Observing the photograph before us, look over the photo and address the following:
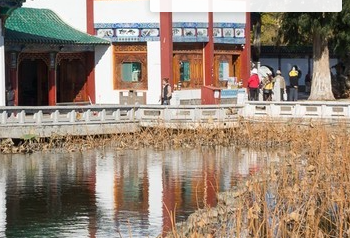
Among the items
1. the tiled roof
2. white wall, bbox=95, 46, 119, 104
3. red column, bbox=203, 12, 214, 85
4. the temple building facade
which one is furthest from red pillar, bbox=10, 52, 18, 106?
red column, bbox=203, 12, 214, 85

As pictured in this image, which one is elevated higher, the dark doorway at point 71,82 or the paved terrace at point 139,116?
the dark doorway at point 71,82

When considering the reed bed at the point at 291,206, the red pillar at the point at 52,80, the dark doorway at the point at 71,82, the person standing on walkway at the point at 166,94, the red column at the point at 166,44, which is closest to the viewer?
the reed bed at the point at 291,206

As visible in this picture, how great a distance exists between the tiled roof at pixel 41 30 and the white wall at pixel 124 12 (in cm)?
95

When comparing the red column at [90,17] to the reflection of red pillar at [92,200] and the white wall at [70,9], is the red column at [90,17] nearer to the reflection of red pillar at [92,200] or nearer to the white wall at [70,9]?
the white wall at [70,9]

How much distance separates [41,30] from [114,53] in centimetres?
328

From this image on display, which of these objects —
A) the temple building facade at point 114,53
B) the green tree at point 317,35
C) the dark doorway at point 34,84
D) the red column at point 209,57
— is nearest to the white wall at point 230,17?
the temple building facade at point 114,53

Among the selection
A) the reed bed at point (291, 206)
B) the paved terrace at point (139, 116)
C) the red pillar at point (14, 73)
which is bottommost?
the reed bed at point (291, 206)

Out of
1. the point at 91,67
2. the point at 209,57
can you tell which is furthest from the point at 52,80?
the point at 209,57

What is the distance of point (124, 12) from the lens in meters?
42.6

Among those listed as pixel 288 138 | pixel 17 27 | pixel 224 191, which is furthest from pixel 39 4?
pixel 224 191

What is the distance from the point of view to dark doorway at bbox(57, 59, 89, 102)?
43.4 meters

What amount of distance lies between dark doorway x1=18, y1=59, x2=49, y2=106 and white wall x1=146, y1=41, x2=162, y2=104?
403 centimetres

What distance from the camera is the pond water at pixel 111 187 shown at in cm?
1986

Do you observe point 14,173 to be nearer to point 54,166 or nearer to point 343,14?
point 54,166
